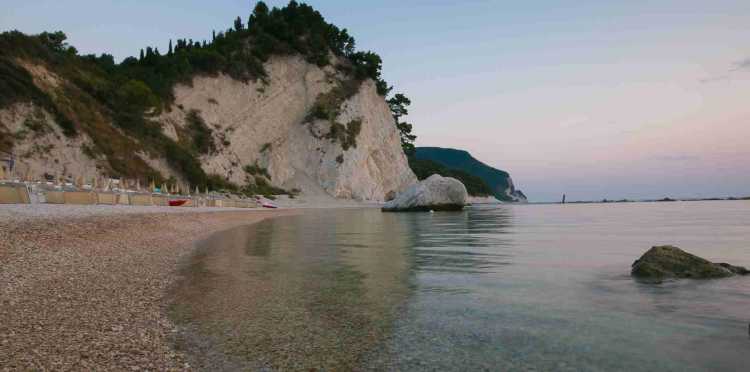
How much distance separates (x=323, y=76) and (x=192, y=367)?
3078 inches

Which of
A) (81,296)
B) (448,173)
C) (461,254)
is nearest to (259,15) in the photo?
(448,173)

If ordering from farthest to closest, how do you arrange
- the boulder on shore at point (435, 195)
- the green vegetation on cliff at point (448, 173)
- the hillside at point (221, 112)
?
the green vegetation on cliff at point (448, 173) < the boulder on shore at point (435, 195) < the hillside at point (221, 112)

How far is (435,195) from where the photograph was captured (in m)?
42.3

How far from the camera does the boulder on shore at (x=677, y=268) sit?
8.43m

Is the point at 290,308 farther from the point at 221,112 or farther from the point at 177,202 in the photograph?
the point at 221,112

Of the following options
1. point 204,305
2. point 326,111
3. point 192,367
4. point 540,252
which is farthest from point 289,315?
point 326,111

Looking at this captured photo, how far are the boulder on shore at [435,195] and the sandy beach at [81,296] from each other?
29988 mm

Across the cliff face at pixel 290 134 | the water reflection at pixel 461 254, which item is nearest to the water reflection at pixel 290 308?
the water reflection at pixel 461 254

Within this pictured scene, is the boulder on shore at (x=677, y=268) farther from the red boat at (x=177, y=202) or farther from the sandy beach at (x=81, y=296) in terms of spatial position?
the red boat at (x=177, y=202)

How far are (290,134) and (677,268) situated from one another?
6827 cm

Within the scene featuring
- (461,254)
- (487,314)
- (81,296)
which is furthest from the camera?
(461,254)

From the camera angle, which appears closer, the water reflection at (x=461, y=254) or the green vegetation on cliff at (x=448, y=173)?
the water reflection at (x=461, y=254)

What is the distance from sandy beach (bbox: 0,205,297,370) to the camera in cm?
438

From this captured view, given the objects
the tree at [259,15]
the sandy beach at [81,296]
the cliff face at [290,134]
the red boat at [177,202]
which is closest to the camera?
the sandy beach at [81,296]
